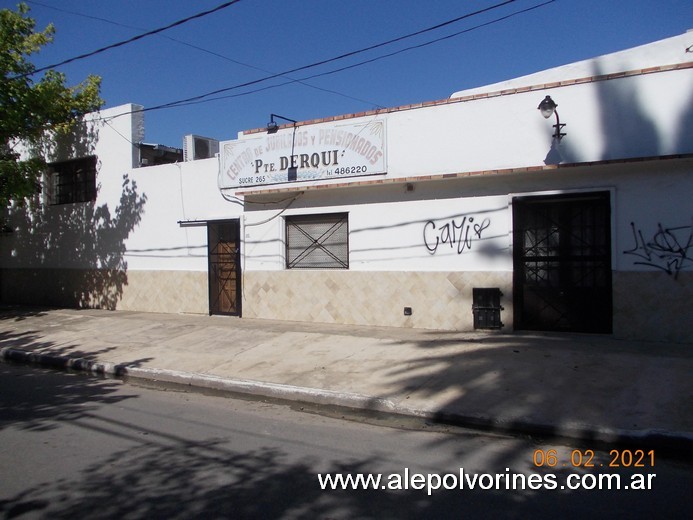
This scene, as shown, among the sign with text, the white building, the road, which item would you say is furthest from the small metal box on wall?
the road

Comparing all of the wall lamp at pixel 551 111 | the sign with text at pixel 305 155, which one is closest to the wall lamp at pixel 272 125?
the sign with text at pixel 305 155

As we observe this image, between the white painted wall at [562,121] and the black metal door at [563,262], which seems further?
the black metal door at [563,262]

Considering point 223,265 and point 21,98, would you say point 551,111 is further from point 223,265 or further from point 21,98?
Result: point 21,98

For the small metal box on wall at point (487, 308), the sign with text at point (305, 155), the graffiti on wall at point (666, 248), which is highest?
the sign with text at point (305, 155)

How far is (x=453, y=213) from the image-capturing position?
10352 millimetres

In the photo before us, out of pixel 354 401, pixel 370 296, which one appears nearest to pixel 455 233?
pixel 370 296

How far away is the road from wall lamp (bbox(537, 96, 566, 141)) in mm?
5389

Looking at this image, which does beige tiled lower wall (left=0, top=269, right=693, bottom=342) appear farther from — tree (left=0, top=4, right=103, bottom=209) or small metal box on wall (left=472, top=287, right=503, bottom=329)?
tree (left=0, top=4, right=103, bottom=209)

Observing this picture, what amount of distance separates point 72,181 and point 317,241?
8.66m

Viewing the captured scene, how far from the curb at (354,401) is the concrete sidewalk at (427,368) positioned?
14 mm

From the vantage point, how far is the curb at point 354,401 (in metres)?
5.36

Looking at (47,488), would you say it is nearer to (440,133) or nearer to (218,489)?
→ (218,489)

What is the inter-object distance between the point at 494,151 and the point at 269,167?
4.86 metres
